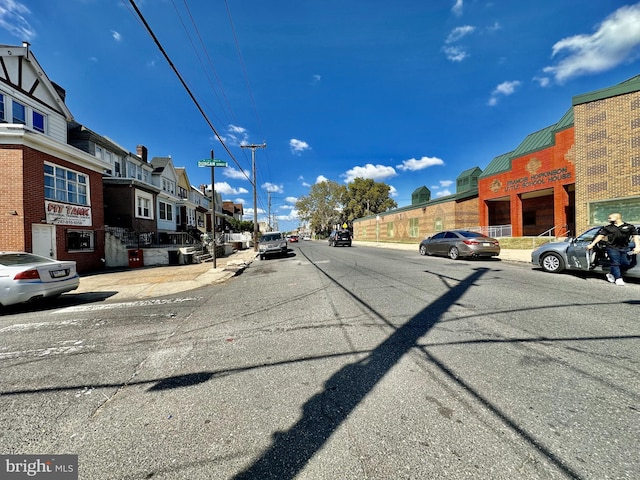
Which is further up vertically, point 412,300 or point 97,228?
point 97,228

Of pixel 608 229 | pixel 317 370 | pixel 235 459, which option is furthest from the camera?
pixel 608 229

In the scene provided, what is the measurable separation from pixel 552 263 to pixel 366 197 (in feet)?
171

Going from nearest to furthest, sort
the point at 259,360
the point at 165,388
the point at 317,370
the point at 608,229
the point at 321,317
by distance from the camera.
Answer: the point at 165,388, the point at 317,370, the point at 259,360, the point at 321,317, the point at 608,229

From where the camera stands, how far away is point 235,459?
1831 millimetres

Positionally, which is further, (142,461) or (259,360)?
(259,360)

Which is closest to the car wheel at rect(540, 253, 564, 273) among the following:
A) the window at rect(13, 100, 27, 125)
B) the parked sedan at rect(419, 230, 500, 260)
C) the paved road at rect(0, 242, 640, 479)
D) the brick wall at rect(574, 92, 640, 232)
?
the paved road at rect(0, 242, 640, 479)

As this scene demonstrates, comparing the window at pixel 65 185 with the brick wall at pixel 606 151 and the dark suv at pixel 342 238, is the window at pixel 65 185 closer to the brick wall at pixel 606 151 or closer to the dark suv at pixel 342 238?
the dark suv at pixel 342 238

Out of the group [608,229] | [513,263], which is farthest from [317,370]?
[513,263]

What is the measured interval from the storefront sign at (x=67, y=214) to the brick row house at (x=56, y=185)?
0.11 feet

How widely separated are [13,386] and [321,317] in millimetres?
3770

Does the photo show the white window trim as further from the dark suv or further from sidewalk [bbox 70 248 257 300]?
the dark suv

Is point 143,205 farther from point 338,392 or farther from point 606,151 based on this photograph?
point 606,151

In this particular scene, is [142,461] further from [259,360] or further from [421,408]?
[421,408]

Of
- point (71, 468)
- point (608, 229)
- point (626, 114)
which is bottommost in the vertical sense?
point (71, 468)
